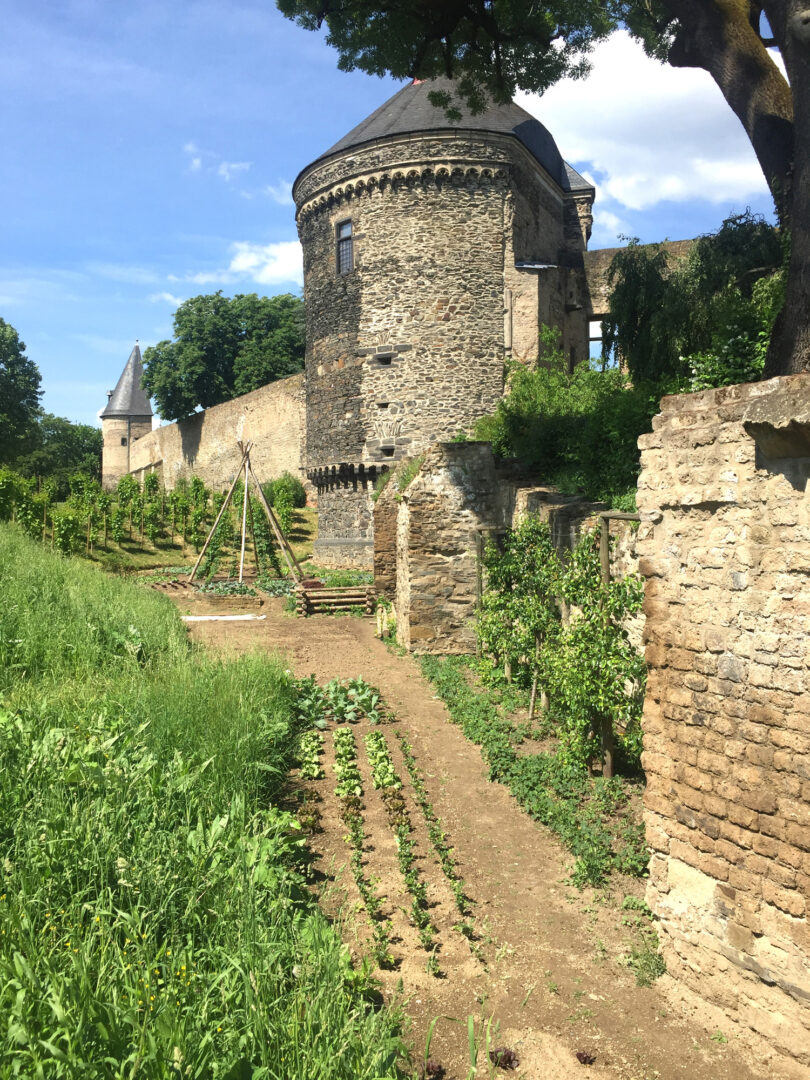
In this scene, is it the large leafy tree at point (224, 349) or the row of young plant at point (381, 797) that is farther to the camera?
the large leafy tree at point (224, 349)

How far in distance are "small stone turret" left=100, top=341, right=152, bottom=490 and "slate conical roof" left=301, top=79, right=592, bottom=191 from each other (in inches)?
1359

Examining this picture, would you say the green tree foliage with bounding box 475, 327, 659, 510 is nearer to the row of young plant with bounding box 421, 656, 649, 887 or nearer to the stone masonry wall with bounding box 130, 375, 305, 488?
the row of young plant with bounding box 421, 656, 649, 887

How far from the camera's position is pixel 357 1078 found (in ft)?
9.10

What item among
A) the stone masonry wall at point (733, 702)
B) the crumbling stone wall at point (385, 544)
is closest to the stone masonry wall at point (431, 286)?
the crumbling stone wall at point (385, 544)

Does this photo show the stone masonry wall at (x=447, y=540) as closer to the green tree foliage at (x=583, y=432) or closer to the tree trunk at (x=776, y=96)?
the green tree foliage at (x=583, y=432)

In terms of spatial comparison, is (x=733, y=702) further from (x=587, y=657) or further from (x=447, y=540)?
(x=447, y=540)

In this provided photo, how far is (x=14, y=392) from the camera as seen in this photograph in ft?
129

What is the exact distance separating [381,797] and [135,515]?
24913 mm

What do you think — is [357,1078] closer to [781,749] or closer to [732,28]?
[781,749]

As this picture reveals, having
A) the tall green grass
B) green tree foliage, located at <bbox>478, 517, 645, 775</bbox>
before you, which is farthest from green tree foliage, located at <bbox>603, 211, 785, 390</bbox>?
the tall green grass

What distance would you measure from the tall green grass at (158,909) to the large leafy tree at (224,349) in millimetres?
35652

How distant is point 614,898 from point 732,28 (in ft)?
26.8

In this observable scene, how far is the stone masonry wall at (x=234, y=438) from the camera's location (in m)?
32.2

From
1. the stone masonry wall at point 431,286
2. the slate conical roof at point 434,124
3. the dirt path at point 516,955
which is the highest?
the slate conical roof at point 434,124
